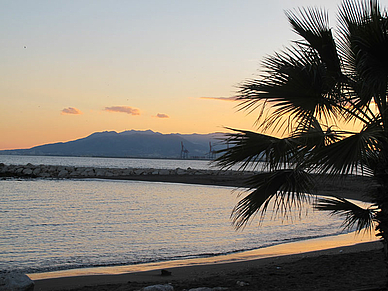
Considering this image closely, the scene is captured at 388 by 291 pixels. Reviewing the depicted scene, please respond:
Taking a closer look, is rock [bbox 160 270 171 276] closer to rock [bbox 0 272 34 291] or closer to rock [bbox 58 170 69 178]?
rock [bbox 0 272 34 291]

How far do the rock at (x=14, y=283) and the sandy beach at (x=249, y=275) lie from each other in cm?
97

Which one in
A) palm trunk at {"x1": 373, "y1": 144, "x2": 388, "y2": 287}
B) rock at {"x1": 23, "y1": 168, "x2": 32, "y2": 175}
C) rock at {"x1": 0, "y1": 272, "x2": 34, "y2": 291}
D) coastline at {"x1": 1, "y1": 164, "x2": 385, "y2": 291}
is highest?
palm trunk at {"x1": 373, "y1": 144, "x2": 388, "y2": 287}

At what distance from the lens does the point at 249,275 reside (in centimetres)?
736

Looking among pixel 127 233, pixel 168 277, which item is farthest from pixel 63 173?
pixel 168 277

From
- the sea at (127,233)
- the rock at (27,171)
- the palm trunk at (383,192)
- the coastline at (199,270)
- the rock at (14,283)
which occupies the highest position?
the palm trunk at (383,192)

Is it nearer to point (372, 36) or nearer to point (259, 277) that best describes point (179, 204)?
point (259, 277)

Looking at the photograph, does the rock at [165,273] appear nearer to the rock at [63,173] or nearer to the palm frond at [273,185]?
the palm frond at [273,185]

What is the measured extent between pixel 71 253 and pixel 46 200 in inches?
595

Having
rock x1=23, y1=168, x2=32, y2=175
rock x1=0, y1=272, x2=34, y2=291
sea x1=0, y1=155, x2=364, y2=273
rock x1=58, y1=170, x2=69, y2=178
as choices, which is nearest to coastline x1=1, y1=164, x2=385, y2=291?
sea x1=0, y1=155, x2=364, y2=273

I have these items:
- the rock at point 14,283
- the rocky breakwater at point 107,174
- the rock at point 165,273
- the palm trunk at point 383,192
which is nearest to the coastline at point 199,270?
the rock at point 165,273

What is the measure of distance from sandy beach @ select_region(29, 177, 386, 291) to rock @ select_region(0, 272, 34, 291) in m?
0.97

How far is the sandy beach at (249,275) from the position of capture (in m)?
6.54

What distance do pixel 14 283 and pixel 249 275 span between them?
4.05m

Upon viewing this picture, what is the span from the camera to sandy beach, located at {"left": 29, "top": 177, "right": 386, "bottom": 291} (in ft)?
21.5
